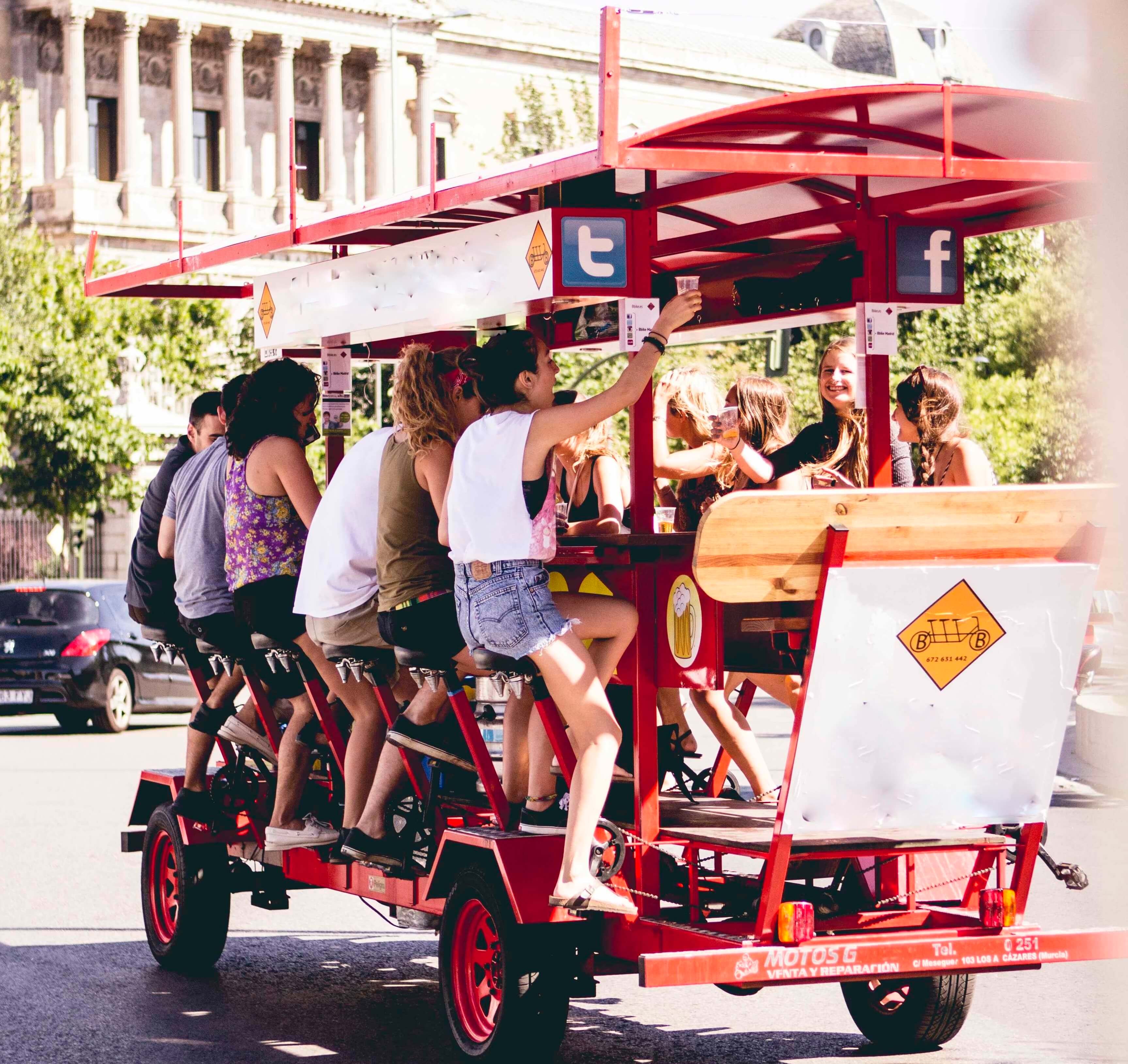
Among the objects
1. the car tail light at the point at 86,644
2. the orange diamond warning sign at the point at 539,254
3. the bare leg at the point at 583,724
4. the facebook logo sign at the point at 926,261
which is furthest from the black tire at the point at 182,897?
the car tail light at the point at 86,644

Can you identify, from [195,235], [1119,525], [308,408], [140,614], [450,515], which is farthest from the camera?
[195,235]

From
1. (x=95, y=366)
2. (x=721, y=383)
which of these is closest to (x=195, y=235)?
(x=95, y=366)

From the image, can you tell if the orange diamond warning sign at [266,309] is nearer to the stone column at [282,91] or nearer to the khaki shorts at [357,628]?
the khaki shorts at [357,628]

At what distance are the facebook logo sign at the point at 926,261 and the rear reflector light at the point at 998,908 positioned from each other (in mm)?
1953

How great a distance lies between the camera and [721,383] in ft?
115

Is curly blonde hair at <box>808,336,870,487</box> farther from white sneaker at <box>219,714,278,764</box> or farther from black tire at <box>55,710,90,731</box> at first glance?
black tire at <box>55,710,90,731</box>

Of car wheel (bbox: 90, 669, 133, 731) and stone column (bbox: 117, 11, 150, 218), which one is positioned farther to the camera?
stone column (bbox: 117, 11, 150, 218)

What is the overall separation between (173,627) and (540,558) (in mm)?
3237

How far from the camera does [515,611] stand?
207 inches

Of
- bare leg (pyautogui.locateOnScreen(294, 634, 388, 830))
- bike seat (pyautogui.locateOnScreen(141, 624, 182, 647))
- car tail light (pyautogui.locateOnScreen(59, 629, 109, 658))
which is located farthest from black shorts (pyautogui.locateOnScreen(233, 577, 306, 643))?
car tail light (pyautogui.locateOnScreen(59, 629, 109, 658))

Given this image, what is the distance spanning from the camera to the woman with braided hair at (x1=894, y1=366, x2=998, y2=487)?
6.30 meters

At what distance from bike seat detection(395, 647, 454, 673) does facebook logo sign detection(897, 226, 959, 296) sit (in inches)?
73.1

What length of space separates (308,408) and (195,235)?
5460 centimetres

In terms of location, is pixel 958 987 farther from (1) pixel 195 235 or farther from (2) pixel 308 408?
(1) pixel 195 235
